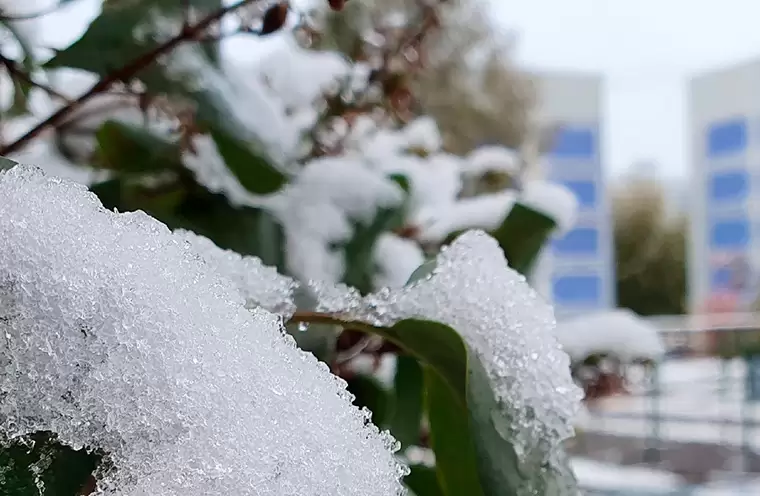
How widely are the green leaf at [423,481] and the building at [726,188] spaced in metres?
6.87

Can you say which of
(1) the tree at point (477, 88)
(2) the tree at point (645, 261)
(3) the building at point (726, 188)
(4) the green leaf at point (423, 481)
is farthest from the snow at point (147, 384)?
(2) the tree at point (645, 261)

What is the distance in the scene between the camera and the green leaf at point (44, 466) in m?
0.15

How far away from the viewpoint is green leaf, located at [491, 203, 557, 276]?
0.41m

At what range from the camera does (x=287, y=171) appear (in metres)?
0.39

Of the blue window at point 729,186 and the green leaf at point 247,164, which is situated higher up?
the blue window at point 729,186

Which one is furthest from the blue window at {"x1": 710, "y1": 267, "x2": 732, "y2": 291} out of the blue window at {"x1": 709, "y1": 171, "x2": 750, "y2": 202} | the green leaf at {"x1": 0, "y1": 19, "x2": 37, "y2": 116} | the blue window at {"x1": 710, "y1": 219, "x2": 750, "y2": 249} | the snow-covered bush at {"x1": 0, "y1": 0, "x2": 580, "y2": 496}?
the green leaf at {"x1": 0, "y1": 19, "x2": 37, "y2": 116}

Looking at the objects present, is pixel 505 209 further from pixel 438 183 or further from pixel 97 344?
pixel 97 344

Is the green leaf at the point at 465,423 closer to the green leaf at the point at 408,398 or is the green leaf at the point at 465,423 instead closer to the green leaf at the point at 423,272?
the green leaf at the point at 423,272

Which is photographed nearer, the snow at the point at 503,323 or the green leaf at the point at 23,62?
the snow at the point at 503,323

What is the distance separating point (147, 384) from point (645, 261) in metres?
10.6

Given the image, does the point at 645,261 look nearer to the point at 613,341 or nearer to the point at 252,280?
the point at 613,341

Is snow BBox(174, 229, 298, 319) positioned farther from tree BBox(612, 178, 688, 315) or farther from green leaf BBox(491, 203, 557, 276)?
tree BBox(612, 178, 688, 315)

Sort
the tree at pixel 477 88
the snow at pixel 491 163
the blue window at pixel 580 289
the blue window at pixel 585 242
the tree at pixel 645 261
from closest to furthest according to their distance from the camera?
the snow at pixel 491 163, the tree at pixel 477 88, the blue window at pixel 580 289, the blue window at pixel 585 242, the tree at pixel 645 261

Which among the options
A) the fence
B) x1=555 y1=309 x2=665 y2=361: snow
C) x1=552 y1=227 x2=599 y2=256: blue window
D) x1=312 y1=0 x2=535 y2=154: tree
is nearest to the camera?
x1=555 y1=309 x2=665 y2=361: snow
